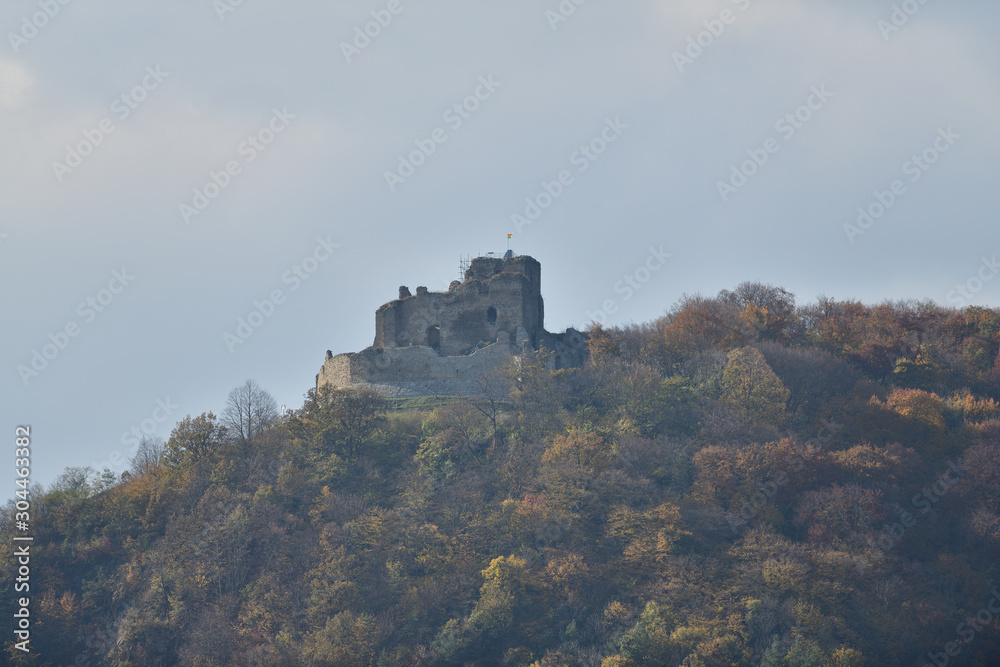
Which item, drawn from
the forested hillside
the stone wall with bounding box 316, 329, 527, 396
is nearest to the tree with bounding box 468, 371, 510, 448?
the forested hillside

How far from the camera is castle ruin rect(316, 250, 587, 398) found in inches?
2349

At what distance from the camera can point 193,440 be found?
56.5 meters

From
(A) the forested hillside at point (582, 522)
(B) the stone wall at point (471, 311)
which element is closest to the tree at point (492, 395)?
(A) the forested hillside at point (582, 522)

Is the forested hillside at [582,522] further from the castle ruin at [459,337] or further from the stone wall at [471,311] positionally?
the stone wall at [471,311]

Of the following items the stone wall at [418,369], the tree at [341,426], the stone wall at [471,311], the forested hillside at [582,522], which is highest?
the stone wall at [471,311]

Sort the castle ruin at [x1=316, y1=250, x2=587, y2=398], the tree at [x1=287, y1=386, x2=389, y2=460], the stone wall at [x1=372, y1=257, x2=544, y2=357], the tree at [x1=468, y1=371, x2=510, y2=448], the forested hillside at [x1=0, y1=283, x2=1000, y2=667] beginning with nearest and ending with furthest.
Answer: the forested hillside at [x1=0, y1=283, x2=1000, y2=667], the tree at [x1=287, y1=386, x2=389, y2=460], the tree at [x1=468, y1=371, x2=510, y2=448], the castle ruin at [x1=316, y1=250, x2=587, y2=398], the stone wall at [x1=372, y1=257, x2=544, y2=357]

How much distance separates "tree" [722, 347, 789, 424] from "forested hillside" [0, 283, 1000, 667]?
103 millimetres

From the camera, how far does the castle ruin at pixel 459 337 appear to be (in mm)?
59656

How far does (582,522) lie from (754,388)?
11.3 metres

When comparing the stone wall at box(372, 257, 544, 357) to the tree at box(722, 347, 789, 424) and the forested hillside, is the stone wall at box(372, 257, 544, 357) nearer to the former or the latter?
the forested hillside

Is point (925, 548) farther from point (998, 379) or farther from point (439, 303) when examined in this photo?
point (439, 303)

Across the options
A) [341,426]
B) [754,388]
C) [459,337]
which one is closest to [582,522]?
[754,388]

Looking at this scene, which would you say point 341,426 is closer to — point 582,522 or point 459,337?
point 459,337

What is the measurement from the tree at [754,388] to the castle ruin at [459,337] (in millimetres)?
8633
